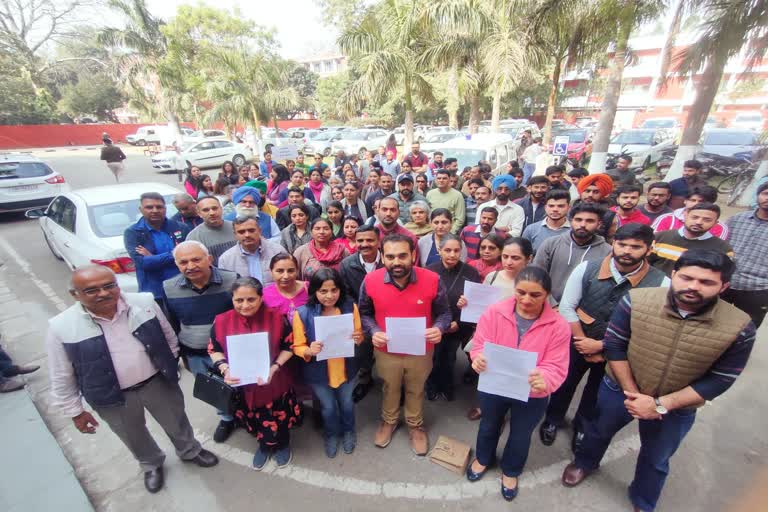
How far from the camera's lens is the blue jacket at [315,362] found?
2.63 meters

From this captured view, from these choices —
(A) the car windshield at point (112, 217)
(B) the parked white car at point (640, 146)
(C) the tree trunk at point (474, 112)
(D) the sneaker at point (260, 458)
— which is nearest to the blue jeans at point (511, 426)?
(D) the sneaker at point (260, 458)

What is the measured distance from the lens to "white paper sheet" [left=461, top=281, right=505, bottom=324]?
109 inches

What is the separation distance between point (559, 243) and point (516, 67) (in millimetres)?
9407

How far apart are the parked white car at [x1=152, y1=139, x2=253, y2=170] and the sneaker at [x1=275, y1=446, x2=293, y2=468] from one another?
16.8 m

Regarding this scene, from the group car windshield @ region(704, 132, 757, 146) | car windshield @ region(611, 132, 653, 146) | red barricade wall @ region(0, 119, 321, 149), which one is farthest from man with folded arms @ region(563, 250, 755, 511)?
red barricade wall @ region(0, 119, 321, 149)

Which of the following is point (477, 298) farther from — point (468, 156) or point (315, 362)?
point (468, 156)

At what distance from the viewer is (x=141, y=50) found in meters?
19.1

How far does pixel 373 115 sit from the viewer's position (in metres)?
32.8

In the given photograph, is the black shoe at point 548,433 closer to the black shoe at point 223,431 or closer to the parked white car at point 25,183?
the black shoe at point 223,431

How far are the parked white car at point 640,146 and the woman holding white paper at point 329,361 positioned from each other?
46.2 ft

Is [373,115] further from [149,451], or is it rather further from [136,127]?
[149,451]

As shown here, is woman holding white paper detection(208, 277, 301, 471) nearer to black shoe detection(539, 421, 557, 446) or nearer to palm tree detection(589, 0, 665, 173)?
black shoe detection(539, 421, 557, 446)

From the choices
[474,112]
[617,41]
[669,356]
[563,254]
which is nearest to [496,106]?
[474,112]

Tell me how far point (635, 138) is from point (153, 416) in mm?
17717
